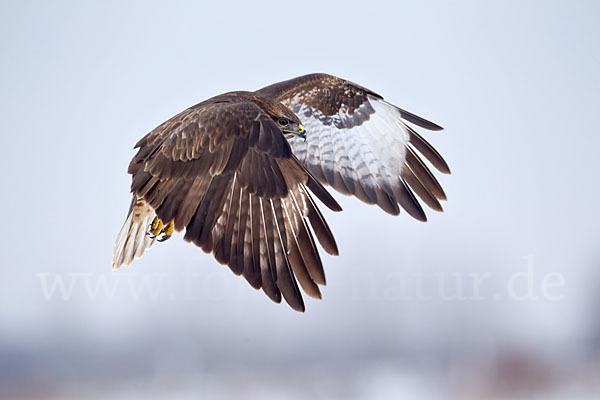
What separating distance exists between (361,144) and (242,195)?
7.97 ft

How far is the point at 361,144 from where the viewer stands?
7.02 meters

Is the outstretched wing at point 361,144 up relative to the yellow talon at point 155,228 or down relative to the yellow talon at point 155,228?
up

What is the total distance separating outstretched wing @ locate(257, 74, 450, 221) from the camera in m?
6.64

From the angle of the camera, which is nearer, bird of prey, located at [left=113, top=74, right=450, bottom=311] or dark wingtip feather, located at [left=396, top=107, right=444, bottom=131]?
bird of prey, located at [left=113, top=74, right=450, bottom=311]

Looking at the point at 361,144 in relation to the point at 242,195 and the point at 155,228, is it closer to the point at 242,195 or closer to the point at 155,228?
the point at 155,228

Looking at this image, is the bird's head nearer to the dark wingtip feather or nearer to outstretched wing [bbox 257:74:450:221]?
outstretched wing [bbox 257:74:450:221]

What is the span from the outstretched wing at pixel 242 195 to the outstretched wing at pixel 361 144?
1635mm

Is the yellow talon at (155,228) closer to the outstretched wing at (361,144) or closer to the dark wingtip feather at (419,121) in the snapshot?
the outstretched wing at (361,144)

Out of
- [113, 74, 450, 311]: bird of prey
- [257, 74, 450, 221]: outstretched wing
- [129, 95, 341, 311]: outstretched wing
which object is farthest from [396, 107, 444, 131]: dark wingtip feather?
[129, 95, 341, 311]: outstretched wing

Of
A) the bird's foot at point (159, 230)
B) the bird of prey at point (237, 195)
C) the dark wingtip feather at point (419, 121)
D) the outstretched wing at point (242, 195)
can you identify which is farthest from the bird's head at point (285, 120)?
the dark wingtip feather at point (419, 121)

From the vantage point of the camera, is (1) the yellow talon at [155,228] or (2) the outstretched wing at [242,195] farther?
(1) the yellow talon at [155,228]

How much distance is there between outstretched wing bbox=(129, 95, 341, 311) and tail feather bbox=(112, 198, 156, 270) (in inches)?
20.5

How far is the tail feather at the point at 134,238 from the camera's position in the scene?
5.68 m

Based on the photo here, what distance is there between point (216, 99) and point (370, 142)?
6.39ft
